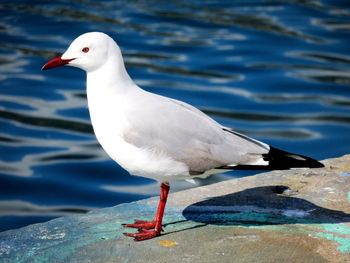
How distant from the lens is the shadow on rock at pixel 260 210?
4.20 meters

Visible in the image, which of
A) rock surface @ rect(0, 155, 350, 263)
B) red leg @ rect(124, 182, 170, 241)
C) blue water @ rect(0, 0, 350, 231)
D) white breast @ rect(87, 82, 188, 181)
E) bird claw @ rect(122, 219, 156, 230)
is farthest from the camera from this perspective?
blue water @ rect(0, 0, 350, 231)

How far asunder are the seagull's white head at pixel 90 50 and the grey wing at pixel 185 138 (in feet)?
1.06

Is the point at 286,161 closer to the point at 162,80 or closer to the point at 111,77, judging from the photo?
the point at 111,77

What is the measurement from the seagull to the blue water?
2.62m

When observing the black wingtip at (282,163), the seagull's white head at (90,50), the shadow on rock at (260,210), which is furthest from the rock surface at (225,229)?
the seagull's white head at (90,50)

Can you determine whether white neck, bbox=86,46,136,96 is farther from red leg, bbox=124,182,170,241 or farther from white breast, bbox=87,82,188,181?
red leg, bbox=124,182,170,241

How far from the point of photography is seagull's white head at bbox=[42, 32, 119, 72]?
411 cm

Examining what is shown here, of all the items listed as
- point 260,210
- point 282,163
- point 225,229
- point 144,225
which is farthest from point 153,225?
point 282,163

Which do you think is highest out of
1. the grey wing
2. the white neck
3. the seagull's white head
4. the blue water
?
the seagull's white head

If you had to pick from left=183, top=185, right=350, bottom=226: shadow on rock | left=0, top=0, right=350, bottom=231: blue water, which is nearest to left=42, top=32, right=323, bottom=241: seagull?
left=183, top=185, right=350, bottom=226: shadow on rock

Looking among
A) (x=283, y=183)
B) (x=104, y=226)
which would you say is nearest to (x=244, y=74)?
(x=283, y=183)

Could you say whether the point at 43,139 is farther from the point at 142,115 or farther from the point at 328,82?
the point at 142,115

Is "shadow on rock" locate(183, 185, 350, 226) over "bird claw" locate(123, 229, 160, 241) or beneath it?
over

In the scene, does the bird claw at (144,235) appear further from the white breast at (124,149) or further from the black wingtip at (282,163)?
the black wingtip at (282,163)
